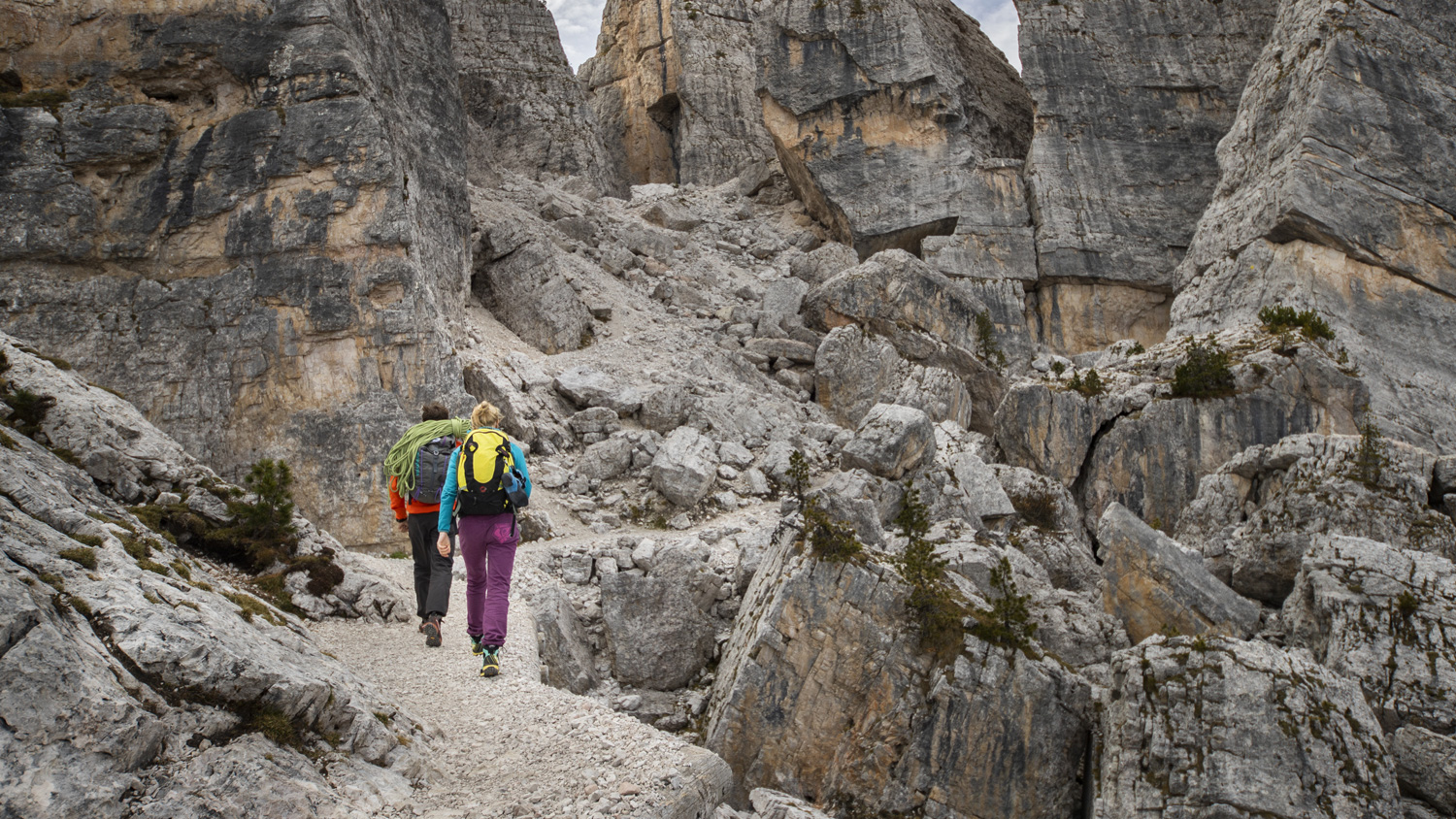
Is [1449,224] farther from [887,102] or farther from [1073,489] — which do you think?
[887,102]

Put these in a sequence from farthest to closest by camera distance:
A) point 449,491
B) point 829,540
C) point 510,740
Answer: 1. point 829,540
2. point 449,491
3. point 510,740

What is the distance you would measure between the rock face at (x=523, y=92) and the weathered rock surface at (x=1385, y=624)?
3103cm

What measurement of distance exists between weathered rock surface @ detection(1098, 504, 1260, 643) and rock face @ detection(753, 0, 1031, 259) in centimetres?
2128

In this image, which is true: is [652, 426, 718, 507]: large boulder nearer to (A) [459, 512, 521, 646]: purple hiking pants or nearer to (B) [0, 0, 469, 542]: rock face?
(B) [0, 0, 469, 542]: rock face

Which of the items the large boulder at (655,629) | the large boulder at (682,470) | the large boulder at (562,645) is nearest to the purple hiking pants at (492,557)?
the large boulder at (562,645)

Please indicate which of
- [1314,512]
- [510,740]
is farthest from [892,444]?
[510,740]

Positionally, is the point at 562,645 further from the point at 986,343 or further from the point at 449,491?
the point at 986,343

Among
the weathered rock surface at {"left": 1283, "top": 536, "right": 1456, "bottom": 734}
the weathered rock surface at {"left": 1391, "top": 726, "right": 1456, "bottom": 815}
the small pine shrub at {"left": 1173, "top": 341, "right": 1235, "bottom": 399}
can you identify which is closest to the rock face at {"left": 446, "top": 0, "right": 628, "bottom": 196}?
the small pine shrub at {"left": 1173, "top": 341, "right": 1235, "bottom": 399}

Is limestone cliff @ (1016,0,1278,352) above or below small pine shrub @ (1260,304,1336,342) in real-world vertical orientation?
above

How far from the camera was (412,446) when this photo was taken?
881cm

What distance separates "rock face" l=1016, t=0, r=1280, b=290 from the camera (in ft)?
107

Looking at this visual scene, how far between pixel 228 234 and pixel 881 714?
1572 centimetres

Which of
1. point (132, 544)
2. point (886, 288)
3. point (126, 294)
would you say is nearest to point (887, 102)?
point (886, 288)

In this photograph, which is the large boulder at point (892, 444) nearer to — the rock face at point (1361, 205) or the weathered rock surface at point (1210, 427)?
the weathered rock surface at point (1210, 427)
